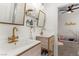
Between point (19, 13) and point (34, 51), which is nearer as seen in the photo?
point (34, 51)

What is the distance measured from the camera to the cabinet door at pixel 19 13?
1459 mm

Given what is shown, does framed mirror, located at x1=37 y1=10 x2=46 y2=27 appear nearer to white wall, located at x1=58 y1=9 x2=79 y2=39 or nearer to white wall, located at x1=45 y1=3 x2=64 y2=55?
white wall, located at x1=45 y1=3 x2=64 y2=55

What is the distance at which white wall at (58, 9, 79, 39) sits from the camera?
1401mm

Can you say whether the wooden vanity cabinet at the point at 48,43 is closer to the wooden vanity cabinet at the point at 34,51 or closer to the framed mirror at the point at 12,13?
the wooden vanity cabinet at the point at 34,51

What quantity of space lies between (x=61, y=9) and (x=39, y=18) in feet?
0.92

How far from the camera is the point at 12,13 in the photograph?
148 cm

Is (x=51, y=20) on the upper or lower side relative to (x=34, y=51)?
upper

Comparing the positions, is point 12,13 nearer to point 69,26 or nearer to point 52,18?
point 52,18

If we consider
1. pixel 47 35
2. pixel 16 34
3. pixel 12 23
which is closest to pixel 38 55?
pixel 47 35

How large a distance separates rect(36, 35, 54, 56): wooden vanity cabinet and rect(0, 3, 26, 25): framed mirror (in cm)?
32

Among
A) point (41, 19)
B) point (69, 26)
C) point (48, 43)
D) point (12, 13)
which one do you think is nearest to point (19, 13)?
point (12, 13)

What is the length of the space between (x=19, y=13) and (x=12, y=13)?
0.27 ft

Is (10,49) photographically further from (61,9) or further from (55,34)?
(61,9)

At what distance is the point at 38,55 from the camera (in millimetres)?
1436
